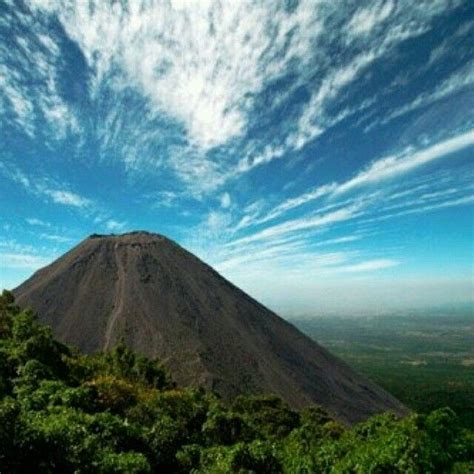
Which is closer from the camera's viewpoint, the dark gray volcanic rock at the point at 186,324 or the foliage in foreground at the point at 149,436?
the foliage in foreground at the point at 149,436

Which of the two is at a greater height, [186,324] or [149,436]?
[186,324]

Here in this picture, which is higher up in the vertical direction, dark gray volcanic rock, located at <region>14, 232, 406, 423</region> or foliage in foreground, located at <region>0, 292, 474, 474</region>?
dark gray volcanic rock, located at <region>14, 232, 406, 423</region>

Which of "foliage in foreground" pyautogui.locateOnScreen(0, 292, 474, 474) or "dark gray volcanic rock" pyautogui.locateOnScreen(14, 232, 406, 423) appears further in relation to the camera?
"dark gray volcanic rock" pyautogui.locateOnScreen(14, 232, 406, 423)

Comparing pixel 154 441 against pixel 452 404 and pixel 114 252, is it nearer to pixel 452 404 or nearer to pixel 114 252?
pixel 114 252

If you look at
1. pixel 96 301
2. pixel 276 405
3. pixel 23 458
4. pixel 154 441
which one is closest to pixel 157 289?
pixel 96 301
